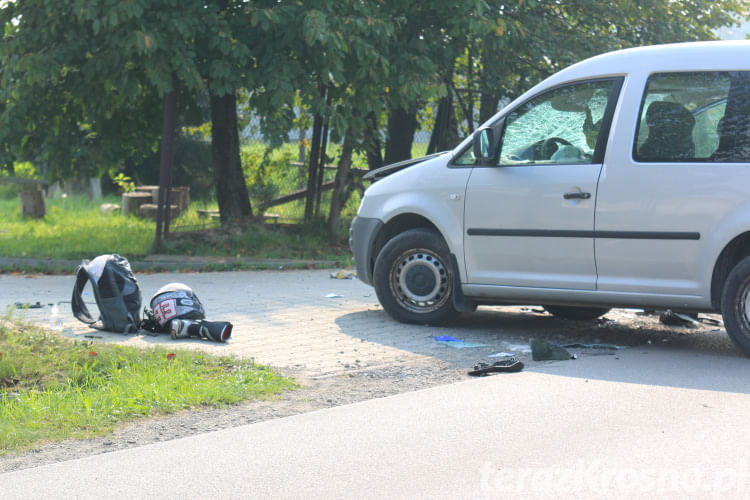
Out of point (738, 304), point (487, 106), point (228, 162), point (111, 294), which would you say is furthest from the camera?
point (487, 106)

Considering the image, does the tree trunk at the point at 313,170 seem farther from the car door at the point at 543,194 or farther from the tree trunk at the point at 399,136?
the car door at the point at 543,194

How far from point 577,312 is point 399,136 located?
8.31 metres

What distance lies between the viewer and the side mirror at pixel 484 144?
26.7 feet

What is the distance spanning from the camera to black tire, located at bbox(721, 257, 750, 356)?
23.2ft

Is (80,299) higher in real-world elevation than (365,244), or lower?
lower

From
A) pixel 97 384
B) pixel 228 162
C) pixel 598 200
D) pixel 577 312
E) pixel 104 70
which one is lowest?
pixel 97 384

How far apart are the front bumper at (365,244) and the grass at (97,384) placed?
2.29 meters

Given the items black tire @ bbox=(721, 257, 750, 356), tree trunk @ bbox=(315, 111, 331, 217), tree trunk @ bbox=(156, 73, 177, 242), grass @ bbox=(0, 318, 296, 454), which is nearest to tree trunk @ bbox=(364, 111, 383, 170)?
tree trunk @ bbox=(315, 111, 331, 217)

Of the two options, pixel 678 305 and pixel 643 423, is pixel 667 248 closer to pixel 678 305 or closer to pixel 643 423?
pixel 678 305

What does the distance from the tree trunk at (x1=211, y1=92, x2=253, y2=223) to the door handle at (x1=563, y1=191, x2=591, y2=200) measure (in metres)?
8.55

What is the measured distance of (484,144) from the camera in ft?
26.8

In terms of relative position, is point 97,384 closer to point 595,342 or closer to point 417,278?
point 417,278

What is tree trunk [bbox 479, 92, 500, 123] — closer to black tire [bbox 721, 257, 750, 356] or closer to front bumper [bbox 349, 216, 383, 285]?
front bumper [bbox 349, 216, 383, 285]

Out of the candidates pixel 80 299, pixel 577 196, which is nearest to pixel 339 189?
pixel 80 299
